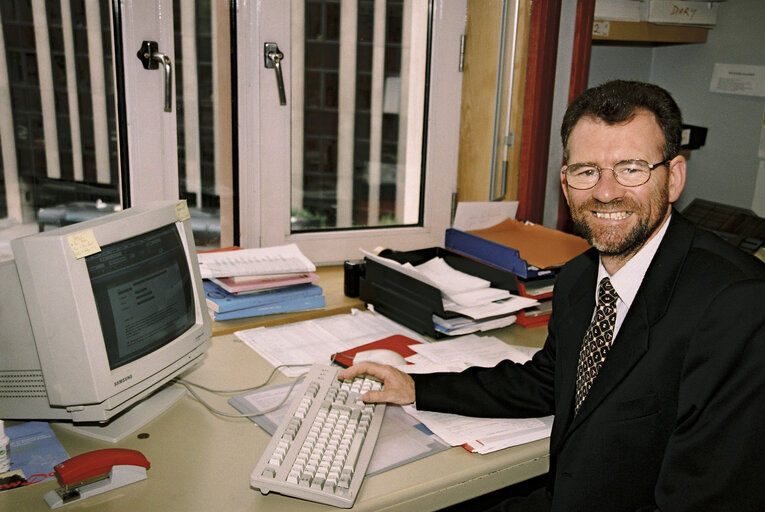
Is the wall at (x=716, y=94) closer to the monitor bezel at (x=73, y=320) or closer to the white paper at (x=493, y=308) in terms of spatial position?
the white paper at (x=493, y=308)

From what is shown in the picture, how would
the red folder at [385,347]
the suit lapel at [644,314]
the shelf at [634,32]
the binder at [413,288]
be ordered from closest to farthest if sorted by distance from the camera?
1. the suit lapel at [644,314]
2. the red folder at [385,347]
3. the binder at [413,288]
4. the shelf at [634,32]

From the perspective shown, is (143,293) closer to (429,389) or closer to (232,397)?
(232,397)

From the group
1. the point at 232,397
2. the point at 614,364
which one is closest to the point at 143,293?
the point at 232,397

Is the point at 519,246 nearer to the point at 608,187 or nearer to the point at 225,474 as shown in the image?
the point at 608,187

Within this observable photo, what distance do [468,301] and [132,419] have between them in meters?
0.89

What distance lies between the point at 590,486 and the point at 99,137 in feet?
5.88

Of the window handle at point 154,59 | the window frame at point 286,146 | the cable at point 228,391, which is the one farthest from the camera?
the window frame at point 286,146

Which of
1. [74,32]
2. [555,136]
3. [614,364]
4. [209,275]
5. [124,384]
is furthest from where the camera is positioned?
[555,136]

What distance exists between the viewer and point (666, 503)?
3.49 ft

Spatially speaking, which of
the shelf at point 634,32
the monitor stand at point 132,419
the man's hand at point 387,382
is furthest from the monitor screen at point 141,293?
the shelf at point 634,32

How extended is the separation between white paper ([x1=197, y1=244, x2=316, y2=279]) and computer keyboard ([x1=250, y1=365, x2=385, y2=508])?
0.47 meters

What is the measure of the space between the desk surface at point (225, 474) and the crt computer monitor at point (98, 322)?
2.9 inches

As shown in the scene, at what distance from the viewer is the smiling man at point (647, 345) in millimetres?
1024

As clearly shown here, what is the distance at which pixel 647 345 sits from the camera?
1.15 meters
